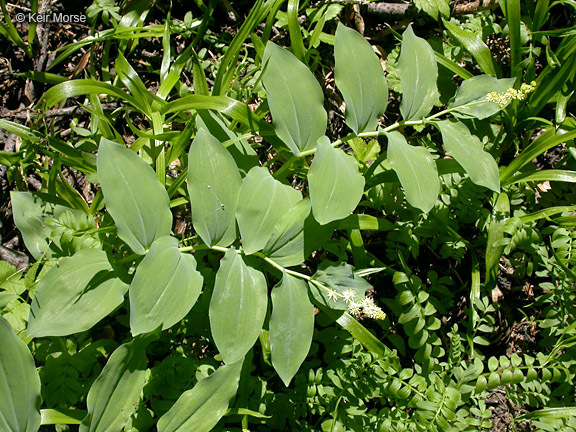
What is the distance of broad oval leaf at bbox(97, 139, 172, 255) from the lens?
164 centimetres

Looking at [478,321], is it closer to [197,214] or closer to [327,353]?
[327,353]

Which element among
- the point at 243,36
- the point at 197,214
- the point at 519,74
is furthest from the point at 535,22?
the point at 197,214

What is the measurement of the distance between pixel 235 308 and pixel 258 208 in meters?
0.34

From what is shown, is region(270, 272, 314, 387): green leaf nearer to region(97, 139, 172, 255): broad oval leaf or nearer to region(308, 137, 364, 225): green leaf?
region(308, 137, 364, 225): green leaf

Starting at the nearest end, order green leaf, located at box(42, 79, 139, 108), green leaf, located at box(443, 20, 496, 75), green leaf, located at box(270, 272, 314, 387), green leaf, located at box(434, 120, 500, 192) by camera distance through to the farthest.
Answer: green leaf, located at box(270, 272, 314, 387)
green leaf, located at box(434, 120, 500, 192)
green leaf, located at box(42, 79, 139, 108)
green leaf, located at box(443, 20, 496, 75)

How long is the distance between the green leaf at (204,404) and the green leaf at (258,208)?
44 cm

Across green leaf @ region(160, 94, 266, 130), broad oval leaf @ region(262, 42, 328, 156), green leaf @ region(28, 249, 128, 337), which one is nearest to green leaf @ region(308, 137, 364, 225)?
broad oval leaf @ region(262, 42, 328, 156)

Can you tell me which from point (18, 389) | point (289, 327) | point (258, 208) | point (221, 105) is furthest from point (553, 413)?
point (18, 389)

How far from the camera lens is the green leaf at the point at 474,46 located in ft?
8.32

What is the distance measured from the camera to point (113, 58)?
2748 millimetres

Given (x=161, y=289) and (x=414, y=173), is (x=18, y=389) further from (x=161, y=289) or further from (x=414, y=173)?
(x=414, y=173)

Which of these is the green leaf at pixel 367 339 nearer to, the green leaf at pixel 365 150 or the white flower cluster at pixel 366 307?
the white flower cluster at pixel 366 307

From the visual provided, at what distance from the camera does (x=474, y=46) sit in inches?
100

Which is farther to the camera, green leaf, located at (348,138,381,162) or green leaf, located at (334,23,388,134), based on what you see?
green leaf, located at (348,138,381,162)
